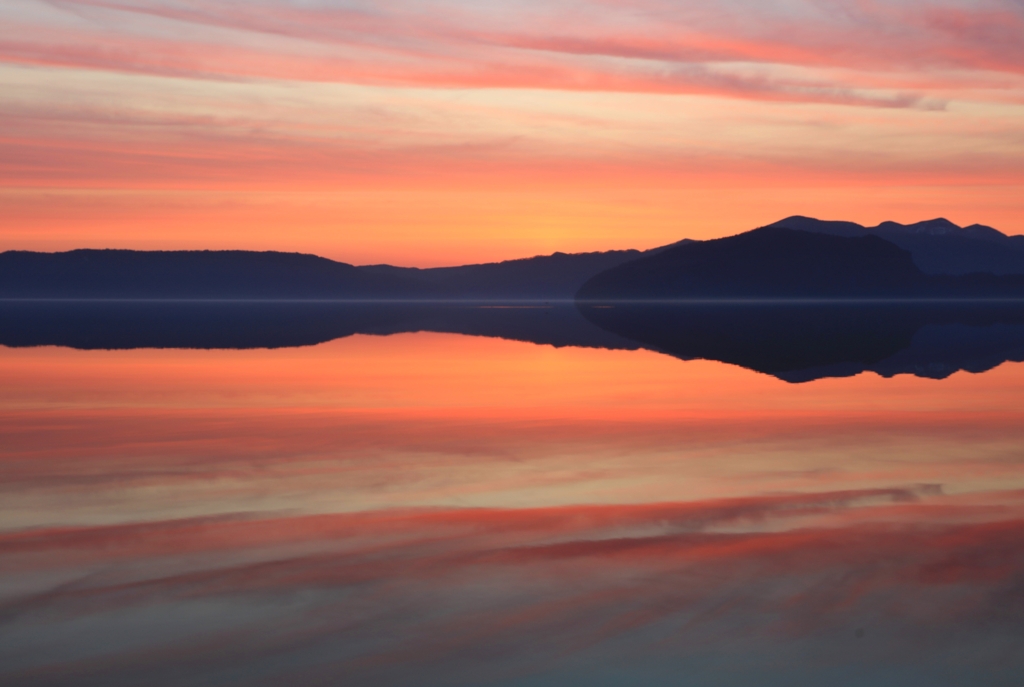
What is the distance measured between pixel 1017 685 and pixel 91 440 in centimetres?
1456

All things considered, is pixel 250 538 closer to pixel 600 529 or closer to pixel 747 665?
pixel 600 529

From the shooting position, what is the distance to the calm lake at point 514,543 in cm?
721

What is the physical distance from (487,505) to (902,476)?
19.0 ft

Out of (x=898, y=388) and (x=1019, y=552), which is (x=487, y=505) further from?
(x=898, y=388)

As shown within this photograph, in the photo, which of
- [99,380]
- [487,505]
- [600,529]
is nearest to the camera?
[600,529]

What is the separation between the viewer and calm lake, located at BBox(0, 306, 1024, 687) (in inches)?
284

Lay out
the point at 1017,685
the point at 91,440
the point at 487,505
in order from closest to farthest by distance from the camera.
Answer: the point at 1017,685, the point at 487,505, the point at 91,440

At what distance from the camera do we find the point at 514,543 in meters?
10.1

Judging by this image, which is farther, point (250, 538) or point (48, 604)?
point (250, 538)

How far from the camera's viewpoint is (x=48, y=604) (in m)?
8.25

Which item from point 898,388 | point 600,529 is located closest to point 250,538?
point 600,529

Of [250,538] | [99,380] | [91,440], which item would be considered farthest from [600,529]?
[99,380]

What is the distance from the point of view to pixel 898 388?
24797 mm

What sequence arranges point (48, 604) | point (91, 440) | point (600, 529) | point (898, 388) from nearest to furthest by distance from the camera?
point (48, 604) < point (600, 529) < point (91, 440) < point (898, 388)
